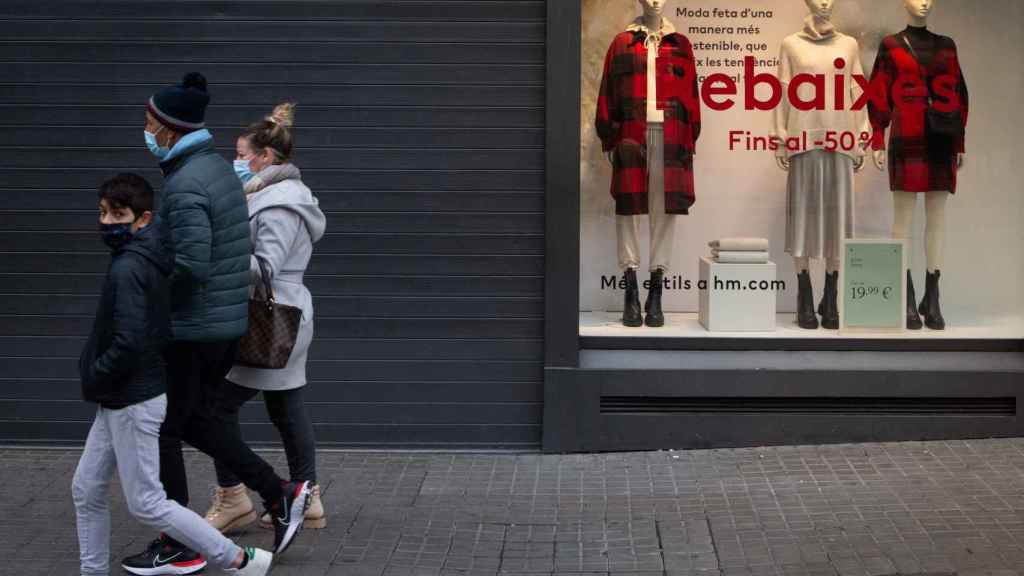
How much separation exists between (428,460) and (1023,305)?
374 centimetres

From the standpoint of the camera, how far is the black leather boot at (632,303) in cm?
847

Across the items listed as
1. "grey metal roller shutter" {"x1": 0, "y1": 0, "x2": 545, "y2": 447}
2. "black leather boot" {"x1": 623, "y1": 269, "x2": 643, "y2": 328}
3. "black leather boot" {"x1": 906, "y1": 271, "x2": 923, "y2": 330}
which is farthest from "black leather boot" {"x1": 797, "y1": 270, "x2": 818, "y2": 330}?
"grey metal roller shutter" {"x1": 0, "y1": 0, "x2": 545, "y2": 447}

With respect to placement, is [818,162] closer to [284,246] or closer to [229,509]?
[284,246]

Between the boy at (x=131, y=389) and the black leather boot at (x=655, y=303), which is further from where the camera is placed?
the black leather boot at (x=655, y=303)

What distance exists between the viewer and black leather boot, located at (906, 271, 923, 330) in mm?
8445

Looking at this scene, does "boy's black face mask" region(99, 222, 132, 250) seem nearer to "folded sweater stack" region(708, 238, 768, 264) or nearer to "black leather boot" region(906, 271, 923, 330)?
"folded sweater stack" region(708, 238, 768, 264)

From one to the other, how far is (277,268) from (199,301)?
1.51ft

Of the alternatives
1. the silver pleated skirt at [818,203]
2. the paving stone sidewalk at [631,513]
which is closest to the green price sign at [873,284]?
the silver pleated skirt at [818,203]

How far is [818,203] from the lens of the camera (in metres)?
8.60

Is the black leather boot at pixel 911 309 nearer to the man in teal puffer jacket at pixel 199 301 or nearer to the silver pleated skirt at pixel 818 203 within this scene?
the silver pleated skirt at pixel 818 203

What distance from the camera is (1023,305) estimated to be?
8531mm

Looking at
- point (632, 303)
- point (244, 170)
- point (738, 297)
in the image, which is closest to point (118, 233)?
point (244, 170)

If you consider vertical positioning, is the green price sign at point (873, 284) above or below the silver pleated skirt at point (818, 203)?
below

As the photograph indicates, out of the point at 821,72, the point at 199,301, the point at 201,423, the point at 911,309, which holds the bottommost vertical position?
the point at 201,423
